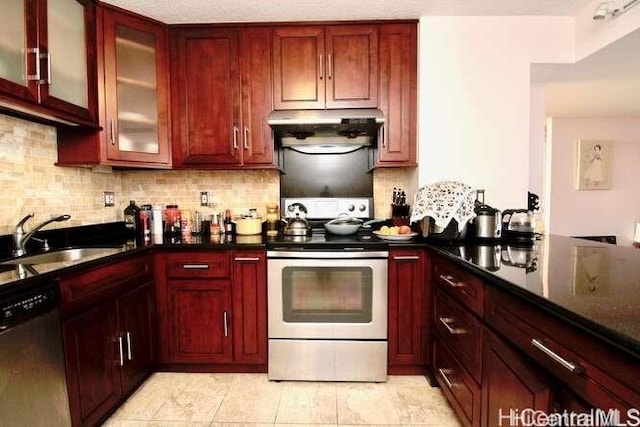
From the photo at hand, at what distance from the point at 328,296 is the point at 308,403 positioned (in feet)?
1.98

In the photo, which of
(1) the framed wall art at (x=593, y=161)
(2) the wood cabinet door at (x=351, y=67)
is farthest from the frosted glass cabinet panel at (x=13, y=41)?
(1) the framed wall art at (x=593, y=161)

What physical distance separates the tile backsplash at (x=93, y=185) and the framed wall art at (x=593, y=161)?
373 centimetres

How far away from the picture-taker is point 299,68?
7.57 feet

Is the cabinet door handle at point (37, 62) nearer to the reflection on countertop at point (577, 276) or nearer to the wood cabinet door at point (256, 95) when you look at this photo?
the wood cabinet door at point (256, 95)

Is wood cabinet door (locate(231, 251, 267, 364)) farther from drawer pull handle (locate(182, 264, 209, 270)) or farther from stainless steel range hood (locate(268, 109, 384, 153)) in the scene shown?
stainless steel range hood (locate(268, 109, 384, 153))

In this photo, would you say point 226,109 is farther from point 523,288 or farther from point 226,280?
point 523,288

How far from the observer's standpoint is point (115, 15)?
6.77 ft

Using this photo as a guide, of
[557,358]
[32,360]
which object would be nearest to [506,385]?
[557,358]

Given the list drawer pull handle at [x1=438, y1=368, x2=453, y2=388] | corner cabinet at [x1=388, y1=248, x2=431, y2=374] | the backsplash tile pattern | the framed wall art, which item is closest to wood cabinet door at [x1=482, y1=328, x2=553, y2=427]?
drawer pull handle at [x1=438, y1=368, x2=453, y2=388]

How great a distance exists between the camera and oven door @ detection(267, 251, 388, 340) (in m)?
2.03

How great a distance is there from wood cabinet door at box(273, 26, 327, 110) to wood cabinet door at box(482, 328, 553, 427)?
1801 millimetres

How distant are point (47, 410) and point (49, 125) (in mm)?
1630

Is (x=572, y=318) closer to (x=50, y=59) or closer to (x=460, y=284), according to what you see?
(x=460, y=284)

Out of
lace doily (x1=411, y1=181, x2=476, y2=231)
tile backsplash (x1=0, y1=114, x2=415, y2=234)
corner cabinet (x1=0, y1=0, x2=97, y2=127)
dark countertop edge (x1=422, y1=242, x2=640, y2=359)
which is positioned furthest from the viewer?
lace doily (x1=411, y1=181, x2=476, y2=231)
